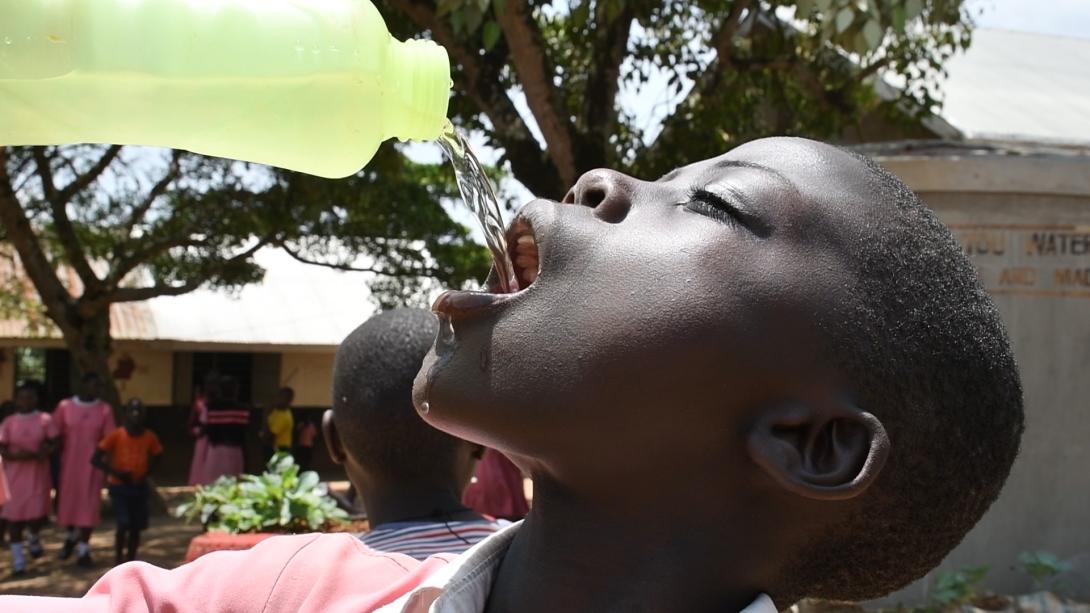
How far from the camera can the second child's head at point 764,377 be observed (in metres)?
1.39

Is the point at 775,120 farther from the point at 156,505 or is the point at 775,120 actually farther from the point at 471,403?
the point at 471,403

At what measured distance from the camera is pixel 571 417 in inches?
→ 55.6

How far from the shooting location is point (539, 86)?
665cm

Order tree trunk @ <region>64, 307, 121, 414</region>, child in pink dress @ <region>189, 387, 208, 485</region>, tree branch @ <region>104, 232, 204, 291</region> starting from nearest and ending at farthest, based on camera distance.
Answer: child in pink dress @ <region>189, 387, 208, 485</region>
tree trunk @ <region>64, 307, 121, 414</region>
tree branch @ <region>104, 232, 204, 291</region>

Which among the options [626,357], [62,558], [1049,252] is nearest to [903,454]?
[626,357]

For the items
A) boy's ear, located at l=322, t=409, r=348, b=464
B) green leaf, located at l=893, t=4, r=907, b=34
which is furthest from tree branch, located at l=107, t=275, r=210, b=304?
boy's ear, located at l=322, t=409, r=348, b=464

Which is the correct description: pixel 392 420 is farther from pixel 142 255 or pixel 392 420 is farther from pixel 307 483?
pixel 142 255

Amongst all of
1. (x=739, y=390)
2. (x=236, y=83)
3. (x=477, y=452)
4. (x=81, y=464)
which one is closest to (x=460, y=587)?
(x=739, y=390)

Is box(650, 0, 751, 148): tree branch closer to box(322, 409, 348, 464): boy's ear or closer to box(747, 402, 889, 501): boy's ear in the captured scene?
box(322, 409, 348, 464): boy's ear

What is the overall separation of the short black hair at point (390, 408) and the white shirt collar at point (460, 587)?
1409mm

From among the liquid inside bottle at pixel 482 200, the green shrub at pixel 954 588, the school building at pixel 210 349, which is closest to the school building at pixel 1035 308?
the green shrub at pixel 954 588

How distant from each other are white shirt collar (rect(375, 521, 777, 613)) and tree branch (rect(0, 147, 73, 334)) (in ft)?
36.7

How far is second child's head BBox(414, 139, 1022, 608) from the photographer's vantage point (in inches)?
54.7

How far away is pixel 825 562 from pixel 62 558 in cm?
1024
